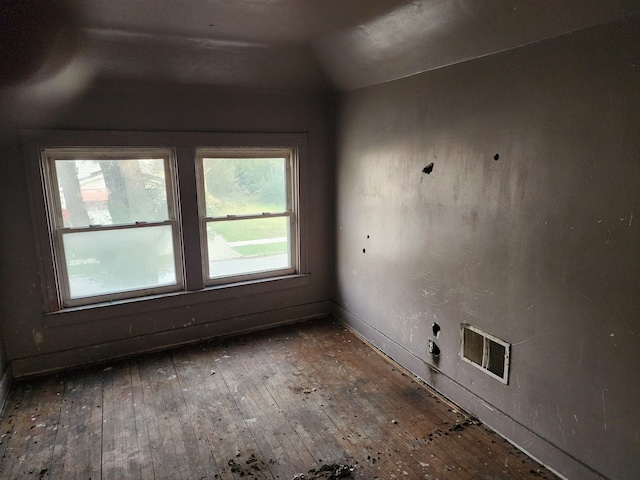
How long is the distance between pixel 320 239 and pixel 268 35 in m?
1.95

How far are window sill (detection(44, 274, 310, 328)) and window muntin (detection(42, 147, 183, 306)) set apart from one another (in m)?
0.09

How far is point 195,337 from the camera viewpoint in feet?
12.1

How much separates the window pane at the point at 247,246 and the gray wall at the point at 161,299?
0.23 meters

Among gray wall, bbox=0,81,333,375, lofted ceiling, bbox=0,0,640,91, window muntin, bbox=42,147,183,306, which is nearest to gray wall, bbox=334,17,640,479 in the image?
lofted ceiling, bbox=0,0,640,91

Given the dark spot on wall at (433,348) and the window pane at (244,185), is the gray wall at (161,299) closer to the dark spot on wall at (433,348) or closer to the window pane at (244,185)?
the window pane at (244,185)

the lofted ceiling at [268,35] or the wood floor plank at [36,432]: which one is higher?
the lofted ceiling at [268,35]

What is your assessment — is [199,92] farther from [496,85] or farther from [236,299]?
[496,85]

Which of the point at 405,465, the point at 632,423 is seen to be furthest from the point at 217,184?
the point at 632,423

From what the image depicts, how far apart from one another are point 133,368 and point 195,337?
0.59 metres

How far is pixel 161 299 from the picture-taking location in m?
3.48

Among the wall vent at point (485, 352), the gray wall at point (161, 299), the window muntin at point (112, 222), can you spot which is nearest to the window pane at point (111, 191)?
the window muntin at point (112, 222)

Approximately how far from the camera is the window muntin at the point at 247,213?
362cm

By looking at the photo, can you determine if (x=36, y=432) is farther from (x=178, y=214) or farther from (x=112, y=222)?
(x=178, y=214)

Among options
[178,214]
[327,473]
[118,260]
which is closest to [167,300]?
[118,260]
